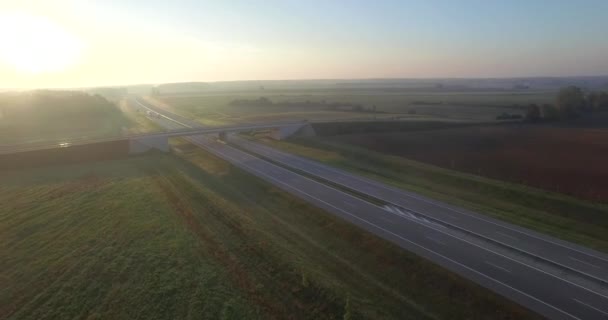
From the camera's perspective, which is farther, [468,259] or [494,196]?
[494,196]

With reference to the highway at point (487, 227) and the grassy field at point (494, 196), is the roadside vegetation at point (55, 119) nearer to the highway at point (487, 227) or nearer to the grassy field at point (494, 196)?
the grassy field at point (494, 196)

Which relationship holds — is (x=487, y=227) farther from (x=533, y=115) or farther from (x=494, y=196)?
(x=533, y=115)

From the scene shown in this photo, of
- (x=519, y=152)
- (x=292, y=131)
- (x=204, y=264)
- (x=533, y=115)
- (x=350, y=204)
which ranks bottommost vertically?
(x=204, y=264)

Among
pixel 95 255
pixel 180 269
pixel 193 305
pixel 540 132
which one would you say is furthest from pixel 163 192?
pixel 540 132

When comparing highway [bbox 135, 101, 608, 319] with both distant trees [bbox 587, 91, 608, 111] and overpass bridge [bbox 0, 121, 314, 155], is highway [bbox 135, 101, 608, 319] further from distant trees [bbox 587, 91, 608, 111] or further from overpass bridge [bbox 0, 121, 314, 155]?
A: distant trees [bbox 587, 91, 608, 111]

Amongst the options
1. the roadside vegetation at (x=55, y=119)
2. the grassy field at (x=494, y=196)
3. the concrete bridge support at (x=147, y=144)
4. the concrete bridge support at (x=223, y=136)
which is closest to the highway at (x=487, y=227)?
the grassy field at (x=494, y=196)

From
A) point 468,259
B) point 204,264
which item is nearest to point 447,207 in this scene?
point 468,259

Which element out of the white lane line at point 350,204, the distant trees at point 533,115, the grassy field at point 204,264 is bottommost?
the grassy field at point 204,264

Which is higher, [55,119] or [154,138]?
[55,119]
